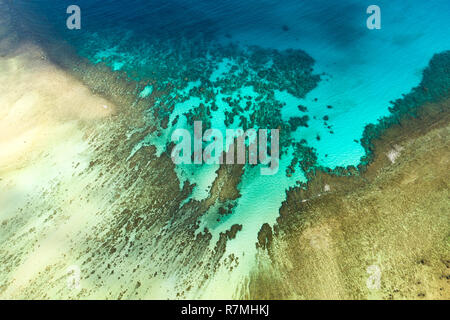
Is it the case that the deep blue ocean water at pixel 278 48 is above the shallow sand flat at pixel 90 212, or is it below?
above

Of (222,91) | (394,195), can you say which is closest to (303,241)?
(394,195)

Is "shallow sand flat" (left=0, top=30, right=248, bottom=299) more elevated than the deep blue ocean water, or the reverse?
the deep blue ocean water

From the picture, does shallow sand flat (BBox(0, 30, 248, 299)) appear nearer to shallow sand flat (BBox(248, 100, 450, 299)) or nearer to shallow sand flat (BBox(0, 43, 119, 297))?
shallow sand flat (BBox(0, 43, 119, 297))

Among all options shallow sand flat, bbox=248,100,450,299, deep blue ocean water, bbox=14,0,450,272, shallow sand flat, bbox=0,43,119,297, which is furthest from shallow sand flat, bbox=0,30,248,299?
shallow sand flat, bbox=248,100,450,299

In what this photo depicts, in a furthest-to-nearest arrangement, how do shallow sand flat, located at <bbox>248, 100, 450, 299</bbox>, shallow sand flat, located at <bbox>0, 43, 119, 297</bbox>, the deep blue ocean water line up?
the deep blue ocean water → shallow sand flat, located at <bbox>0, 43, 119, 297</bbox> → shallow sand flat, located at <bbox>248, 100, 450, 299</bbox>

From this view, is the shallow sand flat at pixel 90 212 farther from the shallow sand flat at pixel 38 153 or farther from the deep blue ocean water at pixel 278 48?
the deep blue ocean water at pixel 278 48

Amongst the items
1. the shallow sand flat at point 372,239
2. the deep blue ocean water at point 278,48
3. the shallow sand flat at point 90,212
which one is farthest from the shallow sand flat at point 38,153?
the shallow sand flat at point 372,239

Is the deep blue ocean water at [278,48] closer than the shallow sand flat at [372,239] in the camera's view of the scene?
No
